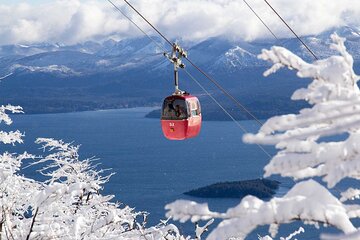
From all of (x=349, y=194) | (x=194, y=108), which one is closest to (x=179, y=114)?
(x=194, y=108)

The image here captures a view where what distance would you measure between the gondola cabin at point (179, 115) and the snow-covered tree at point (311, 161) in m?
7.78

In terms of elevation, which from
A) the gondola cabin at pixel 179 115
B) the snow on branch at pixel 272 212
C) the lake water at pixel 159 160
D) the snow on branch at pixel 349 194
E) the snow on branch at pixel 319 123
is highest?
the lake water at pixel 159 160

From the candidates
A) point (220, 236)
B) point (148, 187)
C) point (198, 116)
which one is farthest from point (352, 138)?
point (148, 187)

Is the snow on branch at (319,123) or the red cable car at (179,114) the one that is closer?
the snow on branch at (319,123)

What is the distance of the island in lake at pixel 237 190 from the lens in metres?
61.1

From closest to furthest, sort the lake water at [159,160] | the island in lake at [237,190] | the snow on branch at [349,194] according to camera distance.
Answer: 1. the snow on branch at [349,194]
2. the lake water at [159,160]
3. the island in lake at [237,190]

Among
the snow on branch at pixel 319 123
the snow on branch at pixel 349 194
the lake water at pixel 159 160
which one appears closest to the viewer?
the snow on branch at pixel 319 123

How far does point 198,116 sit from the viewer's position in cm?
970

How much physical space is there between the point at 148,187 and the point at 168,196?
5145 millimetres

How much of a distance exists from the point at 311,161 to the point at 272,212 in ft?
A: 0.46

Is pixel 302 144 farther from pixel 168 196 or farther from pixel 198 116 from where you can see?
pixel 168 196

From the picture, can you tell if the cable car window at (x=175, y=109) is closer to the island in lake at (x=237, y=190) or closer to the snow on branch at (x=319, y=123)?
the snow on branch at (x=319, y=123)

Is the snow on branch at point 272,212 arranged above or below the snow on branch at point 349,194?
below

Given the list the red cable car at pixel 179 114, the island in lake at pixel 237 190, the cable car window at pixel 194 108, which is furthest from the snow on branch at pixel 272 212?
the island in lake at pixel 237 190
